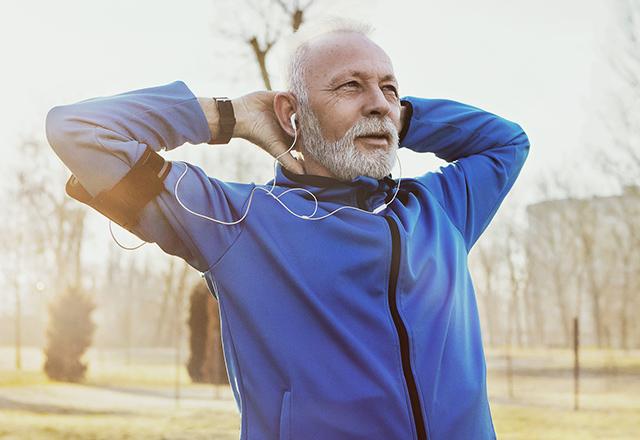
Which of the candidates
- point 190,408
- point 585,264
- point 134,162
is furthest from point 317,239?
point 585,264

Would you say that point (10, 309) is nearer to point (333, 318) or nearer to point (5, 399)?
point (5, 399)

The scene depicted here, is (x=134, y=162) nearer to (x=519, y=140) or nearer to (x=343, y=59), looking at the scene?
(x=343, y=59)

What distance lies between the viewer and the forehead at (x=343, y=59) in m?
2.11

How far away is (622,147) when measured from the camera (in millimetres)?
19250

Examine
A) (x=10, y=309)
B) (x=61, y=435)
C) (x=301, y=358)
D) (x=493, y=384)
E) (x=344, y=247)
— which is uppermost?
(x=344, y=247)

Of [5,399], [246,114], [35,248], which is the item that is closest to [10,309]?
[35,248]

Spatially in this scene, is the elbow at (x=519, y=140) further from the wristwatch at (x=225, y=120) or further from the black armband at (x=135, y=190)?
the black armband at (x=135, y=190)

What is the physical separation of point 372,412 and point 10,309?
62.3 m

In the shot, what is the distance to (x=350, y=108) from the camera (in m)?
2.09

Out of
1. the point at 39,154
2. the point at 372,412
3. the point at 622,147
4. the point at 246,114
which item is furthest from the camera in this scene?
the point at 39,154

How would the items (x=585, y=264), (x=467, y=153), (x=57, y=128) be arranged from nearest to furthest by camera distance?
(x=57, y=128) → (x=467, y=153) → (x=585, y=264)

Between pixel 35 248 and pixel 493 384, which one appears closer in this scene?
pixel 493 384

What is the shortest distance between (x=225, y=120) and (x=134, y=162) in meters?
0.33

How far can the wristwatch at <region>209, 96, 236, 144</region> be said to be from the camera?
85.6 inches
